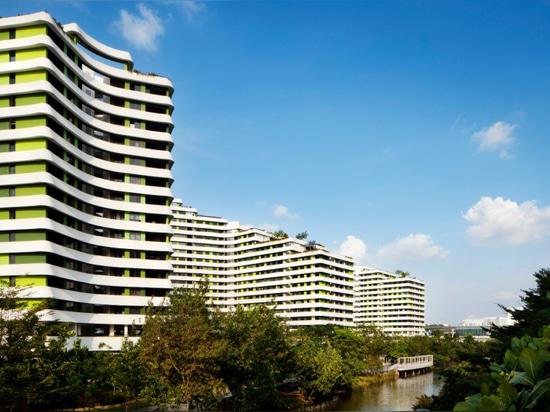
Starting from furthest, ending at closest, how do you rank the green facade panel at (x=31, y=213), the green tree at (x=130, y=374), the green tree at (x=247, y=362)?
1. the green facade panel at (x=31, y=213)
2. the green tree at (x=247, y=362)
3. the green tree at (x=130, y=374)

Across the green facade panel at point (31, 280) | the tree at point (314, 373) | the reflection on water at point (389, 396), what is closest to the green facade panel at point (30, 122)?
the green facade panel at point (31, 280)

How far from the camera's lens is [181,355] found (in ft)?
76.8

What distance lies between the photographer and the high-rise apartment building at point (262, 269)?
89.8 meters

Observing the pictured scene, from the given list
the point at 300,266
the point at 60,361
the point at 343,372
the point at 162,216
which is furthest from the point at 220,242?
the point at 60,361

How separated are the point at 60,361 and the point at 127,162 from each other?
2742cm

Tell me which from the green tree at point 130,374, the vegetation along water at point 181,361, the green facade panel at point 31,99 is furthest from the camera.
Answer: the green facade panel at point 31,99

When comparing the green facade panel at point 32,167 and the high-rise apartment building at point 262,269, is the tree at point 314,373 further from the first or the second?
the high-rise apartment building at point 262,269

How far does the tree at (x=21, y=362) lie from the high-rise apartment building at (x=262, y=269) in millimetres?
56713

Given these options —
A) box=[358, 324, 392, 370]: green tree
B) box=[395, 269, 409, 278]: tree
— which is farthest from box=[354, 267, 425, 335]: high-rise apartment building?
box=[358, 324, 392, 370]: green tree

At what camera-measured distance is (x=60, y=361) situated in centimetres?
2753

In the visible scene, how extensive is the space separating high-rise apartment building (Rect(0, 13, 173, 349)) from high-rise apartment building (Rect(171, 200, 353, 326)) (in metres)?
33.0

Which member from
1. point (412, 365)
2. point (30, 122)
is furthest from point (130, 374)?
point (412, 365)

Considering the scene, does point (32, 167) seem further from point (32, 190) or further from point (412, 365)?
point (412, 365)

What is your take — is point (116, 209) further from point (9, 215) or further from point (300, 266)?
point (300, 266)
